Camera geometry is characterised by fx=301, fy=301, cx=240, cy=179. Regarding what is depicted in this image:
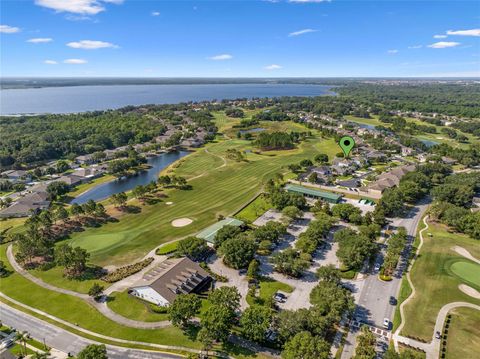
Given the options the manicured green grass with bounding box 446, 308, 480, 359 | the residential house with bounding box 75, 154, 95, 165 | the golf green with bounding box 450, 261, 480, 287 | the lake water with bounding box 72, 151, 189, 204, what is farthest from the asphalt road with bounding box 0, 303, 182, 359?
the residential house with bounding box 75, 154, 95, 165

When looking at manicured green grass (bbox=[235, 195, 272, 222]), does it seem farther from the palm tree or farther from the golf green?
the palm tree

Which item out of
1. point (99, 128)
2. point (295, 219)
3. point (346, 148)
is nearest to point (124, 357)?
point (295, 219)

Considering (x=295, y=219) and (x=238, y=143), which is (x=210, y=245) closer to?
(x=295, y=219)

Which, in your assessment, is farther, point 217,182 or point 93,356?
point 217,182

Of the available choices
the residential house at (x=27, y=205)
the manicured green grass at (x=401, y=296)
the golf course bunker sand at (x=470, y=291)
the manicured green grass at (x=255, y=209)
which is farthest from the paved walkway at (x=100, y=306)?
the golf course bunker sand at (x=470, y=291)

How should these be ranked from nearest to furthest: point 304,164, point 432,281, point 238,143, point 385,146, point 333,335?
point 333,335 < point 432,281 < point 304,164 < point 385,146 < point 238,143
